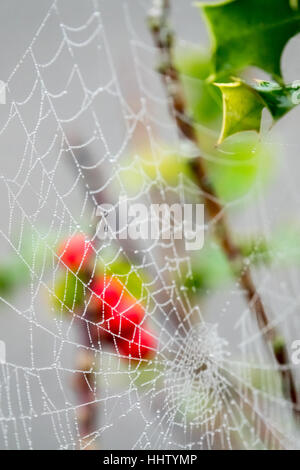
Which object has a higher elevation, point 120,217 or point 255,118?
point 120,217

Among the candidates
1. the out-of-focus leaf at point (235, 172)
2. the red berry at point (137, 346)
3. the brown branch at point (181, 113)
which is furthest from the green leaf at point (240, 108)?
the red berry at point (137, 346)

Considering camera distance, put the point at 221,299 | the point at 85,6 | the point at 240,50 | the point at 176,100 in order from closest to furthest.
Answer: the point at 240,50, the point at 176,100, the point at 85,6, the point at 221,299

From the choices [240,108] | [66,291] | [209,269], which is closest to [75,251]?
[66,291]

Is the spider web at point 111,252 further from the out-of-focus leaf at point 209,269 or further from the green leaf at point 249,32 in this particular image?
the green leaf at point 249,32

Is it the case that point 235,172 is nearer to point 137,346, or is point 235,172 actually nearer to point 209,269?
point 209,269

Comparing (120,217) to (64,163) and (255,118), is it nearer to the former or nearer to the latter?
(64,163)

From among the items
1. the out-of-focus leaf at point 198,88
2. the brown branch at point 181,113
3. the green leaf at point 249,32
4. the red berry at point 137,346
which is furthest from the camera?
the red berry at point 137,346

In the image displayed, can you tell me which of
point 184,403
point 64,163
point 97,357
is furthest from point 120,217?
point 184,403
